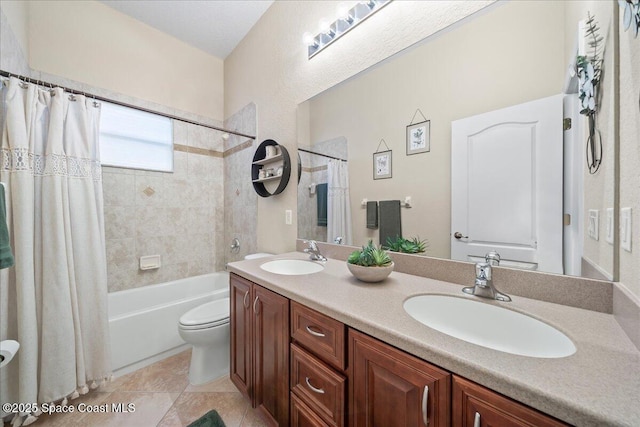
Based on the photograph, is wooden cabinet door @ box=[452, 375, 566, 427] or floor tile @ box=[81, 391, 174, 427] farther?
floor tile @ box=[81, 391, 174, 427]

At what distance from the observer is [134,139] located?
86.9 inches

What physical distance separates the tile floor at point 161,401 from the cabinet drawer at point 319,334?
2.74 ft

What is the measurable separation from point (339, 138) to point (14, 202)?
1.86 meters

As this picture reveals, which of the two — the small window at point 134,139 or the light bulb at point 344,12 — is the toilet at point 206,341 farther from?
the light bulb at point 344,12

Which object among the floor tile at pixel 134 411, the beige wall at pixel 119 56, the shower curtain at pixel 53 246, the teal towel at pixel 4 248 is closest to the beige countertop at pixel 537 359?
the teal towel at pixel 4 248

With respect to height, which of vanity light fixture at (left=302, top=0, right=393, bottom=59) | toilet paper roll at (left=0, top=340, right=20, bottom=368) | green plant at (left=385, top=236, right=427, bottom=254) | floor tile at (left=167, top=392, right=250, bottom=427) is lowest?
floor tile at (left=167, top=392, right=250, bottom=427)

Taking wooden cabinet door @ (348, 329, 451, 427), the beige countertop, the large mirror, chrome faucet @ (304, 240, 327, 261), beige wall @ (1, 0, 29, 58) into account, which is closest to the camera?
the beige countertop

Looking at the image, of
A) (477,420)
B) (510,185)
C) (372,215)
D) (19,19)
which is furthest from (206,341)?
(19,19)

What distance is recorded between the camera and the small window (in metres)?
2.08

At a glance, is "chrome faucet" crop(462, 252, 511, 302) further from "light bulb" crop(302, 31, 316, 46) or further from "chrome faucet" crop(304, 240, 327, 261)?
"light bulb" crop(302, 31, 316, 46)

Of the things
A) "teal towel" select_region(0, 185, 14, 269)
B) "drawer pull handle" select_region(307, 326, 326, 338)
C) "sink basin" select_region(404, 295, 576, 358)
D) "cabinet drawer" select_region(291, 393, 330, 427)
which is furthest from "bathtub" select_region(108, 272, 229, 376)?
"sink basin" select_region(404, 295, 576, 358)

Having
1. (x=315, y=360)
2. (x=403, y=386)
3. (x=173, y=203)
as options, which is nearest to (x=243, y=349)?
(x=315, y=360)

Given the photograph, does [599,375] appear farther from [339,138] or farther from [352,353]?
[339,138]

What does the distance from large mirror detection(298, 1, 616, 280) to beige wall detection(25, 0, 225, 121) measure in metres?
2.01
